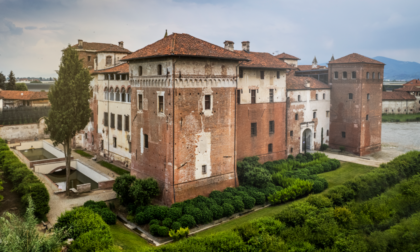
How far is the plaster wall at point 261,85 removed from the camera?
95.5ft

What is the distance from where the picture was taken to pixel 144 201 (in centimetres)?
2197

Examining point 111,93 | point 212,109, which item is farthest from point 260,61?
point 111,93

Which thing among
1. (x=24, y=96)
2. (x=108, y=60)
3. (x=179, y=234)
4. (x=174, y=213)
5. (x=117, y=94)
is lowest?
(x=179, y=234)

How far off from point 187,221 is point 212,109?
8029mm

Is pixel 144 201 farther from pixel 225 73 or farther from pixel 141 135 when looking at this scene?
pixel 225 73

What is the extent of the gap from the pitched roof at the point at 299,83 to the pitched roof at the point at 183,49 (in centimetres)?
1241

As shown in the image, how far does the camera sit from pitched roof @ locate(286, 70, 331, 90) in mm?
35250

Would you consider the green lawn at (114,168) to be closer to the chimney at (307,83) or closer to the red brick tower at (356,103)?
the chimney at (307,83)

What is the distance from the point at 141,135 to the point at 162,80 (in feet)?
16.3

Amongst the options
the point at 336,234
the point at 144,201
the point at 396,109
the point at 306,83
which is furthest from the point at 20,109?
the point at 396,109

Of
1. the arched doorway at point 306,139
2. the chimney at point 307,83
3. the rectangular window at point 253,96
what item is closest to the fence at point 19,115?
the rectangular window at point 253,96

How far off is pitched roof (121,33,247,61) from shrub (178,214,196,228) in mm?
10102

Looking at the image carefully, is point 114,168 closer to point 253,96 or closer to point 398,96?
point 253,96

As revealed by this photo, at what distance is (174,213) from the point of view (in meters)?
20.1
